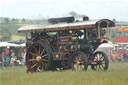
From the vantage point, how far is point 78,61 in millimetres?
18828

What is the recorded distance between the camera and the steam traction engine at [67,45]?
1877 cm

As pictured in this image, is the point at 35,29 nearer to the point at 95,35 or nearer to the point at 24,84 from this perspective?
the point at 95,35

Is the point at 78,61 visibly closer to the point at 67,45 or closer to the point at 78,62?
the point at 78,62

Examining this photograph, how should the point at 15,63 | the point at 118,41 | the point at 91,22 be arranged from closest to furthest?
the point at 91,22 < the point at 15,63 < the point at 118,41

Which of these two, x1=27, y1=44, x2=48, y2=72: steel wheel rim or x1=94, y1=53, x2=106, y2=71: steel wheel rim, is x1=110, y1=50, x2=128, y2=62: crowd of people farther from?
x1=94, y1=53, x2=106, y2=71: steel wheel rim

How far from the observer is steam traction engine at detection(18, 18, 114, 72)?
18.8 meters

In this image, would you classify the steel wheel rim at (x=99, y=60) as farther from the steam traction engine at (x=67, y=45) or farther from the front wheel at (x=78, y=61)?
the front wheel at (x=78, y=61)

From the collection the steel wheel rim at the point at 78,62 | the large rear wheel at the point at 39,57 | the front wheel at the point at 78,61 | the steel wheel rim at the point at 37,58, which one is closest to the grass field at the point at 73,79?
the front wheel at the point at 78,61

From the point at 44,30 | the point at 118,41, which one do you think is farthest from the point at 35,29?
the point at 118,41

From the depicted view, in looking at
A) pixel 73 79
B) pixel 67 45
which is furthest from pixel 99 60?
pixel 73 79

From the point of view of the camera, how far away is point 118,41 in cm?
6050

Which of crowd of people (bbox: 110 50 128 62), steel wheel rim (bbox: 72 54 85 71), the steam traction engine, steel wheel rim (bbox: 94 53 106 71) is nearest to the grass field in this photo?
steel wheel rim (bbox: 72 54 85 71)

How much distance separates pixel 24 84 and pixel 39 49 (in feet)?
25.3

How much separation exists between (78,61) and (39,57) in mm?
2218
